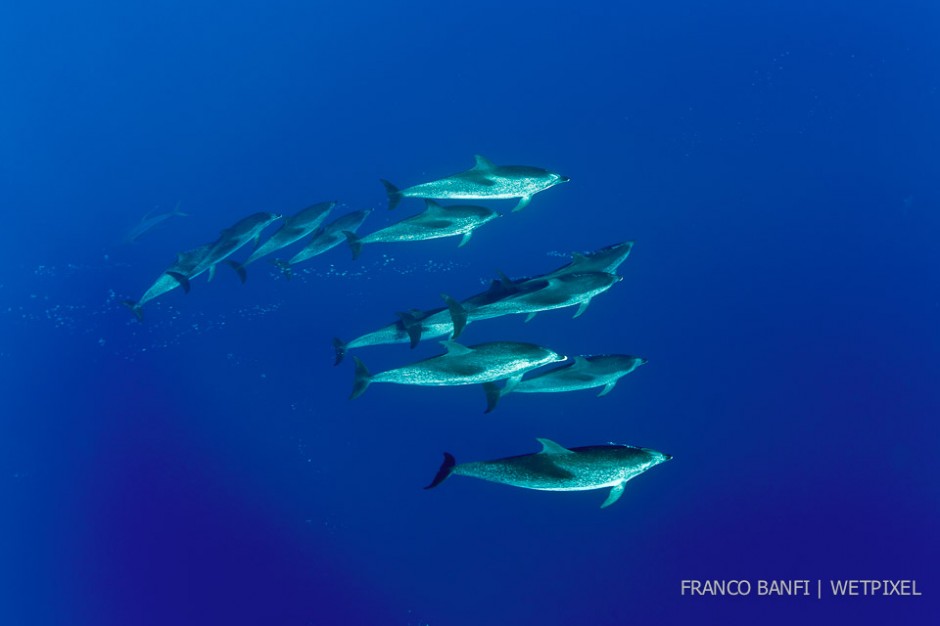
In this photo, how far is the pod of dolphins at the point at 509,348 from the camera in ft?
16.2

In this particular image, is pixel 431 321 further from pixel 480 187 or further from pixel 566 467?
pixel 566 467

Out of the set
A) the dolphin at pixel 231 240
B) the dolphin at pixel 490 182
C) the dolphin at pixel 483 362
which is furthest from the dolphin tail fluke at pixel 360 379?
the dolphin at pixel 231 240

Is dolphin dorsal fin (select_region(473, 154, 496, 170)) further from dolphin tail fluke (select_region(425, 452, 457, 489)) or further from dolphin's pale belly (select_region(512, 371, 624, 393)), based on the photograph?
dolphin tail fluke (select_region(425, 452, 457, 489))

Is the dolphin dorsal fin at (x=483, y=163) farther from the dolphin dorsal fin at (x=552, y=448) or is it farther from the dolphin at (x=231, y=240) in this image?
the dolphin at (x=231, y=240)

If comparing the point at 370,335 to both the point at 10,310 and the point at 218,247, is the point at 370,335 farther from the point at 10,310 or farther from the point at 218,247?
the point at 10,310

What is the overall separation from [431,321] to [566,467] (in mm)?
2045

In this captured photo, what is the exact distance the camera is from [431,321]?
20.1 ft

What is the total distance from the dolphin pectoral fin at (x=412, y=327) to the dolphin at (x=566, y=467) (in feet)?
4.72

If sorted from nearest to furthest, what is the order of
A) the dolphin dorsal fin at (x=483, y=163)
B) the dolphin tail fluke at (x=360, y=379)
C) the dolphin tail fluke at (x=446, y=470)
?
the dolphin tail fluke at (x=446, y=470), the dolphin tail fluke at (x=360, y=379), the dolphin dorsal fin at (x=483, y=163)

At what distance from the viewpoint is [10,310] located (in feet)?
49.7

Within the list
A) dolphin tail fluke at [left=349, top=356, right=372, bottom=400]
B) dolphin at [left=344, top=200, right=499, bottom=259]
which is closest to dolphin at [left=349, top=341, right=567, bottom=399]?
dolphin tail fluke at [left=349, top=356, right=372, bottom=400]

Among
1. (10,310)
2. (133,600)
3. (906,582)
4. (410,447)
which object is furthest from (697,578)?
(10,310)

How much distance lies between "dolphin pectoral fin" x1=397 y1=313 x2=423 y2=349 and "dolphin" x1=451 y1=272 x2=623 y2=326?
545mm

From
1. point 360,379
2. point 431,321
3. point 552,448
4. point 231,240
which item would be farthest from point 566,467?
point 231,240
